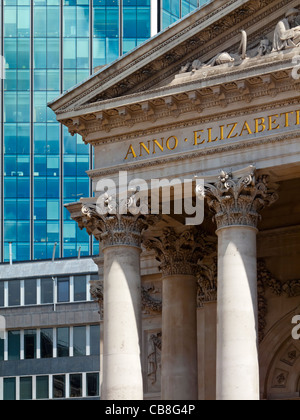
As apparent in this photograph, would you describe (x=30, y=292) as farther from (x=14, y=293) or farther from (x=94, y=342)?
(x=94, y=342)

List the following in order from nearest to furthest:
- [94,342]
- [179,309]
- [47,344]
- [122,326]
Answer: [122,326]
[179,309]
[94,342]
[47,344]

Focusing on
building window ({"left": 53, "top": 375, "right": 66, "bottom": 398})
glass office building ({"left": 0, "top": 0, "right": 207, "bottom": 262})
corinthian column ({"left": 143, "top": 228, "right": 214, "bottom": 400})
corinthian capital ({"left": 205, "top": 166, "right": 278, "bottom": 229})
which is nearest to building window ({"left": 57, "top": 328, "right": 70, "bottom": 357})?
building window ({"left": 53, "top": 375, "right": 66, "bottom": 398})

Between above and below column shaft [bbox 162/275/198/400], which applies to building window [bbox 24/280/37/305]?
above

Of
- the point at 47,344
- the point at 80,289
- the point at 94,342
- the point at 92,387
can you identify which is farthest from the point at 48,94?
the point at 92,387

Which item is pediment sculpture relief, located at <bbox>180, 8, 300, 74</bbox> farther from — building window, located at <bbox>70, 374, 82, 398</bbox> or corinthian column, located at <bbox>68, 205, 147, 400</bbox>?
building window, located at <bbox>70, 374, 82, 398</bbox>

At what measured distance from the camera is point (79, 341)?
347ft

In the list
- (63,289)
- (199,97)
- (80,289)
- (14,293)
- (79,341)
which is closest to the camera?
(199,97)

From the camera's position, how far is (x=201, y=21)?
195 feet

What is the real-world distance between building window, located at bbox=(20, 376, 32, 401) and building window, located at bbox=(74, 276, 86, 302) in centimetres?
683

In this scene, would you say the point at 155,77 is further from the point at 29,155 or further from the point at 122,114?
the point at 29,155

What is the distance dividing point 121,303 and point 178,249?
6.88 meters

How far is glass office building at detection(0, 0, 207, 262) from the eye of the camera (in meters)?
127

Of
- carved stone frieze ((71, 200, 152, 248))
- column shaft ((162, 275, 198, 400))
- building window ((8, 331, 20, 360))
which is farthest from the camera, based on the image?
building window ((8, 331, 20, 360))

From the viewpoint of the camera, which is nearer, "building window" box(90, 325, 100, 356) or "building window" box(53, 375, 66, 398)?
"building window" box(90, 325, 100, 356)
